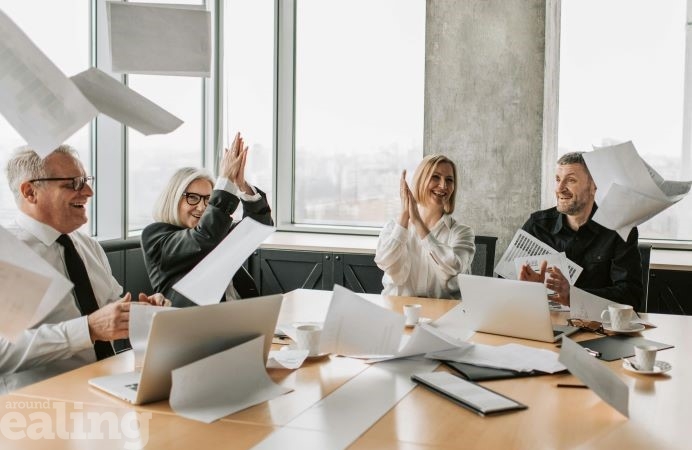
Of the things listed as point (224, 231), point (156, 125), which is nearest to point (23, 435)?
point (156, 125)

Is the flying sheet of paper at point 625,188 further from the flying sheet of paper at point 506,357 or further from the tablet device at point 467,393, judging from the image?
the tablet device at point 467,393

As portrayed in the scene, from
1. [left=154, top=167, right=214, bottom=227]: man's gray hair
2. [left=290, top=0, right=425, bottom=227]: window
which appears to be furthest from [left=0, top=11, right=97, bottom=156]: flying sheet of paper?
[left=290, top=0, right=425, bottom=227]: window

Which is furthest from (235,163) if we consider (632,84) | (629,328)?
(632,84)

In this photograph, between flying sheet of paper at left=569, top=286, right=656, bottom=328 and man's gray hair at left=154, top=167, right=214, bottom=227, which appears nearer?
flying sheet of paper at left=569, top=286, right=656, bottom=328

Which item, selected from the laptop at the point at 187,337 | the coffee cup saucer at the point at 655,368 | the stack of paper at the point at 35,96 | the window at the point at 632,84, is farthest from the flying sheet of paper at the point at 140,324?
the window at the point at 632,84

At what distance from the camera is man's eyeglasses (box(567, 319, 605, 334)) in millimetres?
2379

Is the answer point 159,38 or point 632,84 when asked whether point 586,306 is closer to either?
point 159,38

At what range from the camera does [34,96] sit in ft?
3.29

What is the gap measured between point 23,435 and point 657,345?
1.77m

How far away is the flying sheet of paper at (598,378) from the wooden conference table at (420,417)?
0.04 m

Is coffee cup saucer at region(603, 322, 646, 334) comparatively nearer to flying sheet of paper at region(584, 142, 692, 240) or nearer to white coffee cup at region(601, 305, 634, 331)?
white coffee cup at region(601, 305, 634, 331)

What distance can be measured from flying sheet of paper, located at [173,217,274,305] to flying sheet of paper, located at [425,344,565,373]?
0.58m

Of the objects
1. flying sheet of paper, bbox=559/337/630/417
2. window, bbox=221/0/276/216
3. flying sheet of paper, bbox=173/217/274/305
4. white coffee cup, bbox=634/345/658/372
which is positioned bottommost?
white coffee cup, bbox=634/345/658/372

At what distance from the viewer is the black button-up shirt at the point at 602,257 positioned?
9.97 ft
